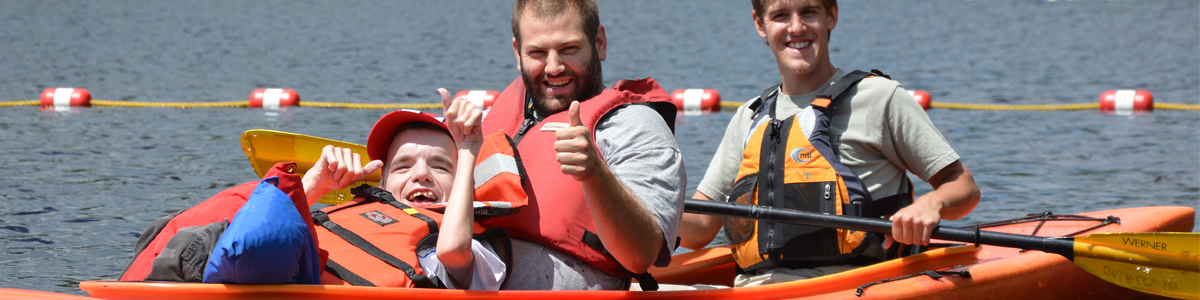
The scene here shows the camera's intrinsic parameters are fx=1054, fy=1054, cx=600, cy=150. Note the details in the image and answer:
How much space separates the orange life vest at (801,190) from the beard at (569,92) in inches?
31.8

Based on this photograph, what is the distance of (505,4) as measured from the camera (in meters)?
31.7

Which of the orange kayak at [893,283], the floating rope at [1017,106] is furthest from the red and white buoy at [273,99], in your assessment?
the orange kayak at [893,283]

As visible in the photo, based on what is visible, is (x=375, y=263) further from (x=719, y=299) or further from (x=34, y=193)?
(x=34, y=193)

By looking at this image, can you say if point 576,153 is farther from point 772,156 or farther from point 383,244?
point 772,156

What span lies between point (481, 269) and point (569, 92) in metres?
0.53

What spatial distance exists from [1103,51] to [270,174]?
16.6 meters

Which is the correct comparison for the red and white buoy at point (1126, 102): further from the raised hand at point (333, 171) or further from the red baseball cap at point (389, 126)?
the raised hand at point (333, 171)

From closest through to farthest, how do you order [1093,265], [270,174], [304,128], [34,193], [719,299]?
[270,174] → [719,299] → [1093,265] → [34,193] → [304,128]

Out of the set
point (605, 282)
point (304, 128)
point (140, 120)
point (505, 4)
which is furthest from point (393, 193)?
point (505, 4)

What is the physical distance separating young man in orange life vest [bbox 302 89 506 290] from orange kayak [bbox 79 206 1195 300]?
100 mm

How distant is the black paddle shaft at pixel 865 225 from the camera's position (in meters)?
3.18

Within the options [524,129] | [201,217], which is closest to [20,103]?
[201,217]

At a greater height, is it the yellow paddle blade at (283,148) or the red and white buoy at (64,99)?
the yellow paddle blade at (283,148)

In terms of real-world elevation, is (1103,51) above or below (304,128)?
above
